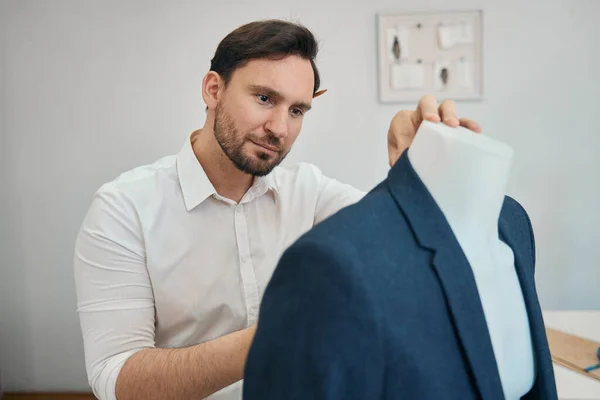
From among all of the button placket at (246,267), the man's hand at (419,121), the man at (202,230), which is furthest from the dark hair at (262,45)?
the man's hand at (419,121)

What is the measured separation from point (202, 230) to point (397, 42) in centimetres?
168

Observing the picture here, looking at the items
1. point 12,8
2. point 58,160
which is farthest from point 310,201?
point 12,8

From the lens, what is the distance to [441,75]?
258cm

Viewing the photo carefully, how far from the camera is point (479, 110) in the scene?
2.60 m

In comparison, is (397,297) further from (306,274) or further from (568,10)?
(568,10)

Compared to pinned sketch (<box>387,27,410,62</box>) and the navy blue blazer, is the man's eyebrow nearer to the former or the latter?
the navy blue blazer

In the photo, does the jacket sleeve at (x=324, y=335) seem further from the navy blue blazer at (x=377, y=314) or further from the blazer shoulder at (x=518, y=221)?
the blazer shoulder at (x=518, y=221)

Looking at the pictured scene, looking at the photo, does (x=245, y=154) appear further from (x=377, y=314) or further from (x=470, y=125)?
(x=377, y=314)

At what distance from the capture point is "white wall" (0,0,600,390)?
2.57 m

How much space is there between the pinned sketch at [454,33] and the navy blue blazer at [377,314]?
82.2 inches

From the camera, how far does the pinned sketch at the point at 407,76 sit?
2578mm

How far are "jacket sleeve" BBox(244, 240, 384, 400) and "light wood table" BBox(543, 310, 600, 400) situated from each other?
1.14m

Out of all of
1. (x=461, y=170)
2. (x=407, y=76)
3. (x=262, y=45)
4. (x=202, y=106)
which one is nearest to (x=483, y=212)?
(x=461, y=170)

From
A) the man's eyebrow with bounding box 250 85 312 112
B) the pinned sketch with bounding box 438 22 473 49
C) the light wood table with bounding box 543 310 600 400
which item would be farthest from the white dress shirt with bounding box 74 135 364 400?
the pinned sketch with bounding box 438 22 473 49
